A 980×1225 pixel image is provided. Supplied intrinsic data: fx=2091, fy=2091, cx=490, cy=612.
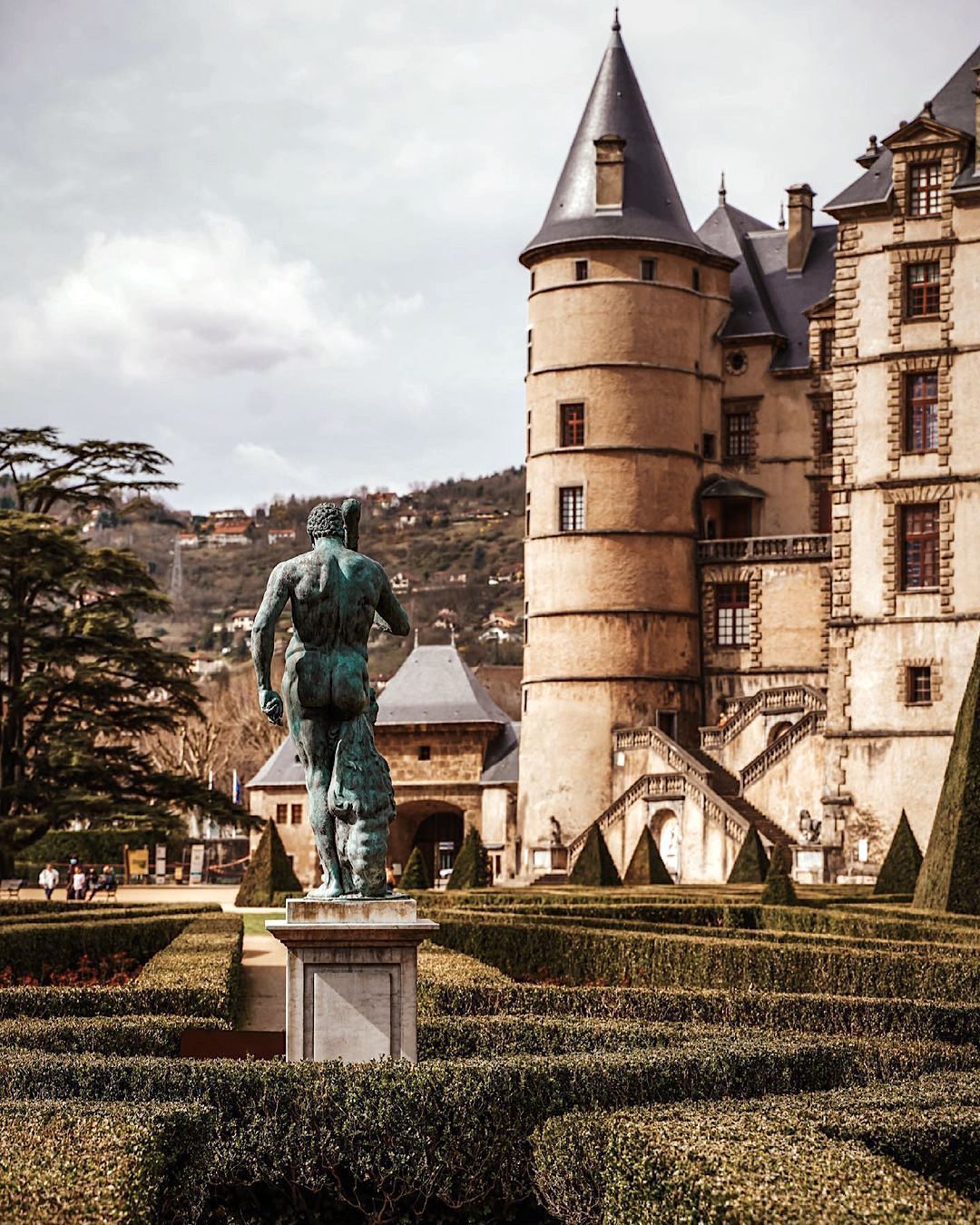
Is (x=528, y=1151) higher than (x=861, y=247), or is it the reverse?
(x=861, y=247)

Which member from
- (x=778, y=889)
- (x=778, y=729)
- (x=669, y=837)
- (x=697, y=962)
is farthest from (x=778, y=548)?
(x=697, y=962)

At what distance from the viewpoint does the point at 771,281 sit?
57094 millimetres

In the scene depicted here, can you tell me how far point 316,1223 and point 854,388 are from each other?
119 ft

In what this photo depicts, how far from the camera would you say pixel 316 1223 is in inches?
358

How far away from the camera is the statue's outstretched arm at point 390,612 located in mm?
11367

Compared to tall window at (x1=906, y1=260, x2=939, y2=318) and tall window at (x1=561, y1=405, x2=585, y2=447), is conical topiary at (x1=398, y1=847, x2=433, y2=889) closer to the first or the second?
tall window at (x1=906, y1=260, x2=939, y2=318)

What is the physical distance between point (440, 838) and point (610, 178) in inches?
726

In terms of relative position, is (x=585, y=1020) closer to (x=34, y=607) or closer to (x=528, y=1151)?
(x=528, y=1151)

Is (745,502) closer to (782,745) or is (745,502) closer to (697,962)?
(782,745)

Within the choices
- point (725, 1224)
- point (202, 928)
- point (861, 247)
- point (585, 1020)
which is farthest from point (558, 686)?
point (725, 1224)

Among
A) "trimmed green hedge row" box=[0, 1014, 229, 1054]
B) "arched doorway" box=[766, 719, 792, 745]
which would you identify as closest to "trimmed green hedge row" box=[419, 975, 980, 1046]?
"trimmed green hedge row" box=[0, 1014, 229, 1054]

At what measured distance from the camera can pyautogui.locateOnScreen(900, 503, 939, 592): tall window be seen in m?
42.6

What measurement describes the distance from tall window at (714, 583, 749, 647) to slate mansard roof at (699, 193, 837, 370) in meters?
7.00

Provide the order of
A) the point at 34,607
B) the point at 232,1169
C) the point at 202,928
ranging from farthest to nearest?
the point at 34,607, the point at 202,928, the point at 232,1169
